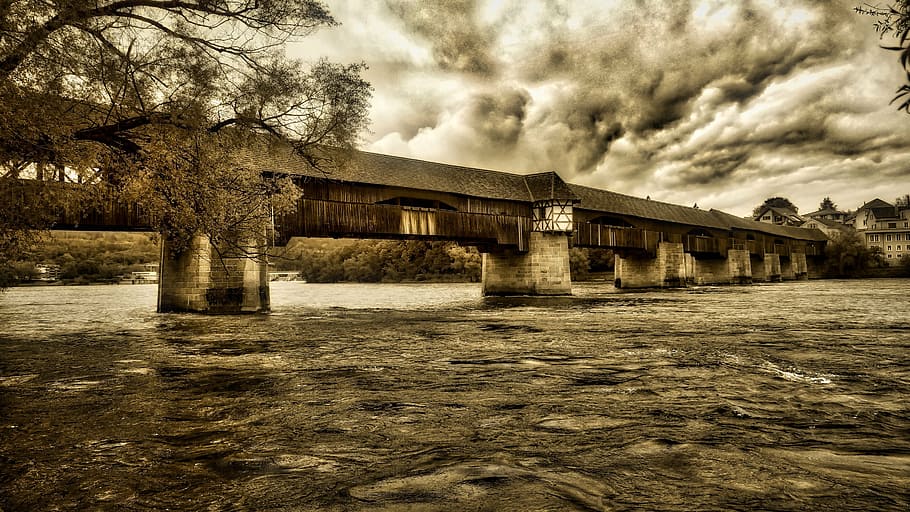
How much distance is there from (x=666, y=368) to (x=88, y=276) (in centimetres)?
7381

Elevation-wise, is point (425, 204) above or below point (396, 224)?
above

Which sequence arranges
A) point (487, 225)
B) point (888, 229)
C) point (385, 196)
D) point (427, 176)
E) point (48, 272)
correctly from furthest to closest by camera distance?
point (888, 229) → point (48, 272) → point (487, 225) → point (427, 176) → point (385, 196)

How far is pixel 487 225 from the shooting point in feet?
76.4

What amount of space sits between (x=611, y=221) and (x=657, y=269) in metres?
5.07

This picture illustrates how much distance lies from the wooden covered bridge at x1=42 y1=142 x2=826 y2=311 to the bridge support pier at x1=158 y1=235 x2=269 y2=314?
0.04 metres

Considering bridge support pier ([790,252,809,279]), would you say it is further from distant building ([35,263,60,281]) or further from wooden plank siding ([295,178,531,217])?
distant building ([35,263,60,281])

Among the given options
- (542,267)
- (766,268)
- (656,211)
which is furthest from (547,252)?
(766,268)

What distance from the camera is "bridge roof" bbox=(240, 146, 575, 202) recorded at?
17.6 metres

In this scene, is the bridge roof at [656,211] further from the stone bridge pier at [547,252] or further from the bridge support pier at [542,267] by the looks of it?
the bridge support pier at [542,267]

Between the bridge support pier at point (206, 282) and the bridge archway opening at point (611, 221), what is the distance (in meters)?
19.7

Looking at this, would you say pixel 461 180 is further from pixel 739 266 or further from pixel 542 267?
pixel 739 266

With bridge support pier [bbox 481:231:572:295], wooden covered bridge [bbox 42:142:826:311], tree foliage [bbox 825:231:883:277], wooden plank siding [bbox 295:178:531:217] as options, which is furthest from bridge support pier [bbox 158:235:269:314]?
tree foliage [bbox 825:231:883:277]

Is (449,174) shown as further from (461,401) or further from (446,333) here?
(461,401)

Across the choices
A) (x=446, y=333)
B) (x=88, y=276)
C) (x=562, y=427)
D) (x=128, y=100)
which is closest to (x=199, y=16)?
(x=128, y=100)
